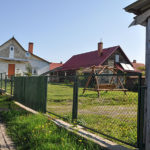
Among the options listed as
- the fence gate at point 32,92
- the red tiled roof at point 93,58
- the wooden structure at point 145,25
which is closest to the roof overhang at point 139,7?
the wooden structure at point 145,25

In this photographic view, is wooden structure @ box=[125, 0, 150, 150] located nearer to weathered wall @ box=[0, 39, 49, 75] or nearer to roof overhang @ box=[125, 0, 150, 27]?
roof overhang @ box=[125, 0, 150, 27]

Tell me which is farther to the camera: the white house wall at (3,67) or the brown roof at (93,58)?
the white house wall at (3,67)

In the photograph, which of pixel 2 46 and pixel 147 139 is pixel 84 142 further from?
pixel 2 46

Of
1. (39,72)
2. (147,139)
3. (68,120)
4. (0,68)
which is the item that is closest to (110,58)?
(39,72)

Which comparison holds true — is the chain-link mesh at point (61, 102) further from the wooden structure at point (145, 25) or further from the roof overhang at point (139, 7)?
the roof overhang at point (139, 7)

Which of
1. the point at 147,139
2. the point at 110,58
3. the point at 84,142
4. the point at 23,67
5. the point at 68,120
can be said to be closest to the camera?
the point at 147,139

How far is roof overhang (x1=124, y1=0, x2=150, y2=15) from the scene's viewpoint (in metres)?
3.01

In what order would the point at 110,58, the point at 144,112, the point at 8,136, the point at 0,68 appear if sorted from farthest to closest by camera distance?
the point at 0,68 < the point at 110,58 < the point at 8,136 < the point at 144,112

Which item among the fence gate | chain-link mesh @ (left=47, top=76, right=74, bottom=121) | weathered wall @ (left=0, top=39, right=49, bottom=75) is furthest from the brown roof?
the fence gate

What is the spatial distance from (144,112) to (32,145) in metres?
2.00

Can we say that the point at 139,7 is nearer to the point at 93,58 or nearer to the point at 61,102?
the point at 61,102

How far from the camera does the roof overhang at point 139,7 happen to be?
301cm

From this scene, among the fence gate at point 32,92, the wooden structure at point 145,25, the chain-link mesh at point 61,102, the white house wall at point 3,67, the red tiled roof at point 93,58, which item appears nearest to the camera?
the wooden structure at point 145,25

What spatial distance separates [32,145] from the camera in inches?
138
